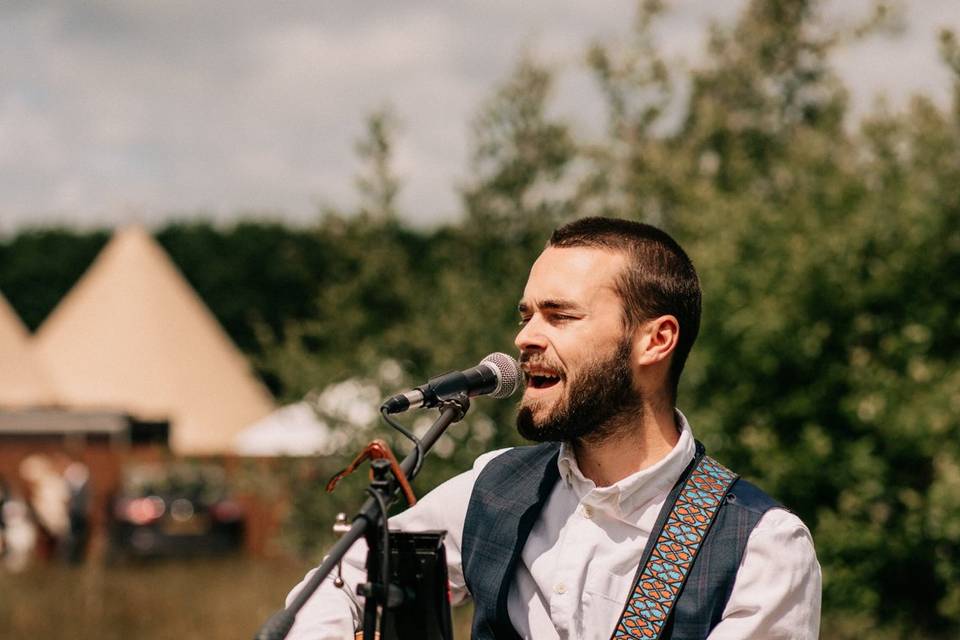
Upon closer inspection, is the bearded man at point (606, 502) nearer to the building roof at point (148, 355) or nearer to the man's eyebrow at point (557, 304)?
the man's eyebrow at point (557, 304)

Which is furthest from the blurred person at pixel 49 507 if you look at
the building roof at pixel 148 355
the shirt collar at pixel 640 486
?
the shirt collar at pixel 640 486

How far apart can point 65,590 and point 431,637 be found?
13.5 meters

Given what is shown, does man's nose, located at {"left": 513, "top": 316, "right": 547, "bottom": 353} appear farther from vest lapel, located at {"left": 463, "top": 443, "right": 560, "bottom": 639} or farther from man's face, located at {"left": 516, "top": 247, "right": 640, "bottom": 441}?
vest lapel, located at {"left": 463, "top": 443, "right": 560, "bottom": 639}

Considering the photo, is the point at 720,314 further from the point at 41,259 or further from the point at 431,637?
the point at 41,259

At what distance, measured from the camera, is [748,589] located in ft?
8.72

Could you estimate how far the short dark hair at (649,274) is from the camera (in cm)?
300

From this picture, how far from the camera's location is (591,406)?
2.96 m

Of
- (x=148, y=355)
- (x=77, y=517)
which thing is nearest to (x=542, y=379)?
(x=77, y=517)

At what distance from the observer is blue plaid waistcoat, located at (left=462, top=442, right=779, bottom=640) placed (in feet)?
8.86

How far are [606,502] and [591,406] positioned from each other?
224 mm

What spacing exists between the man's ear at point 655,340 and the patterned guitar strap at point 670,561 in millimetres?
334

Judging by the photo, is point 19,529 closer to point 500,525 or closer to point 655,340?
point 500,525

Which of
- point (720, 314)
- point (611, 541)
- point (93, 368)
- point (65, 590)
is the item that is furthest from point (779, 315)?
point (93, 368)

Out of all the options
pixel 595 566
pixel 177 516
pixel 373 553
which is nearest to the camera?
pixel 373 553
